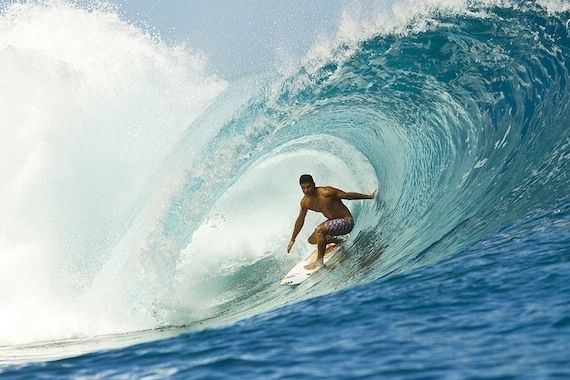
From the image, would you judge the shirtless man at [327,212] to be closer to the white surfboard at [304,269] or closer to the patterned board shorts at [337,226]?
the patterned board shorts at [337,226]

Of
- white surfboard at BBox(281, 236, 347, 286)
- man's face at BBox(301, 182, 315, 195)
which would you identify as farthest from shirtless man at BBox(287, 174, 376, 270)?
white surfboard at BBox(281, 236, 347, 286)

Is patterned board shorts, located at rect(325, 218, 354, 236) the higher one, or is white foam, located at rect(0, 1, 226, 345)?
white foam, located at rect(0, 1, 226, 345)

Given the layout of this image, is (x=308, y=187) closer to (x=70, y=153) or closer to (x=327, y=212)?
(x=327, y=212)

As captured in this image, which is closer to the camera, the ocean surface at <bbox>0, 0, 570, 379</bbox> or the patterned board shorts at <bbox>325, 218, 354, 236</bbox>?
the ocean surface at <bbox>0, 0, 570, 379</bbox>

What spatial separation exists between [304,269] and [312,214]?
3.12 m

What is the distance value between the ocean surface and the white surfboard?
0.77ft

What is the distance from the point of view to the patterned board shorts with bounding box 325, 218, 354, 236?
395 inches

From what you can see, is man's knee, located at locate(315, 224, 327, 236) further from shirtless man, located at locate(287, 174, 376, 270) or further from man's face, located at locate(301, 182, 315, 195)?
man's face, located at locate(301, 182, 315, 195)

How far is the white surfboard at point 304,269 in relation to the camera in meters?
9.44

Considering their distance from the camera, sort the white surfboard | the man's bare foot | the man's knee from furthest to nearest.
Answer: the man's knee → the man's bare foot → the white surfboard

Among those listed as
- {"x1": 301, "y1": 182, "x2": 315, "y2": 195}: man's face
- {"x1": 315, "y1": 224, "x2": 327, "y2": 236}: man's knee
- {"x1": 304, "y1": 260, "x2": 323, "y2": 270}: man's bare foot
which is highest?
{"x1": 301, "y1": 182, "x2": 315, "y2": 195}: man's face

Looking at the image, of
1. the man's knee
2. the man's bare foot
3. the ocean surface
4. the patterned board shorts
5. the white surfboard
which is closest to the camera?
the ocean surface

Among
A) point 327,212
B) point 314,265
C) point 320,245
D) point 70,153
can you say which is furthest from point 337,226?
point 70,153

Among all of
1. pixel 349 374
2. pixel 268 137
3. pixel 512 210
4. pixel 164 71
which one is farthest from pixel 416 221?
pixel 164 71
